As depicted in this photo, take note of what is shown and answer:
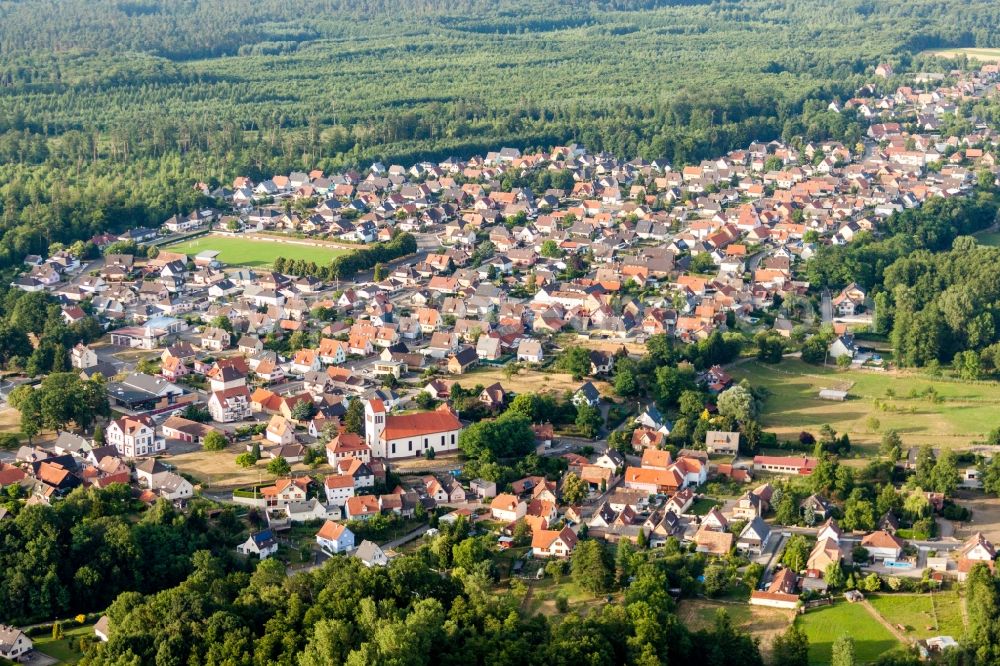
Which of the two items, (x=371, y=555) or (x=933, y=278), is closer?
(x=371, y=555)

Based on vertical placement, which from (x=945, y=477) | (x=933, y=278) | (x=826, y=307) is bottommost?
(x=826, y=307)

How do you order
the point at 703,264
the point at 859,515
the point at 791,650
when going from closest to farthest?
the point at 791,650 → the point at 859,515 → the point at 703,264

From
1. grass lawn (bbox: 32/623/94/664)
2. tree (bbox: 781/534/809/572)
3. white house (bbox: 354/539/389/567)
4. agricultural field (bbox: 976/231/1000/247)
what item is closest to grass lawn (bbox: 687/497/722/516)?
tree (bbox: 781/534/809/572)

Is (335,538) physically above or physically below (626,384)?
below

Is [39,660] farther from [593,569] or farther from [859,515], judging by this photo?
[859,515]

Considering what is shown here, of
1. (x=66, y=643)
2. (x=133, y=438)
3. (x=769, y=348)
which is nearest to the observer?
(x=66, y=643)

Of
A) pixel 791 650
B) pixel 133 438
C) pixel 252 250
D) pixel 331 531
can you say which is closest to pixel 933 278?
pixel 791 650

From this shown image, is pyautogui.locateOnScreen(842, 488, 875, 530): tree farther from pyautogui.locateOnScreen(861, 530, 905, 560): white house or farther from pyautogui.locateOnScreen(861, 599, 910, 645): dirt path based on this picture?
pyautogui.locateOnScreen(861, 599, 910, 645): dirt path
